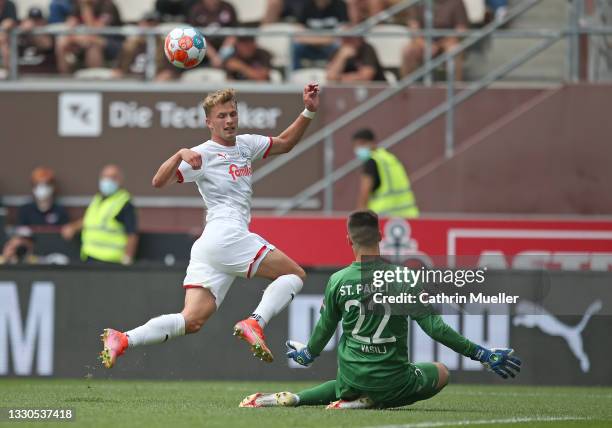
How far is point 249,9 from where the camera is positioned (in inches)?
723

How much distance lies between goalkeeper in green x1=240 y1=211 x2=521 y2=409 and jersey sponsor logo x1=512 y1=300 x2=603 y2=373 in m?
4.92

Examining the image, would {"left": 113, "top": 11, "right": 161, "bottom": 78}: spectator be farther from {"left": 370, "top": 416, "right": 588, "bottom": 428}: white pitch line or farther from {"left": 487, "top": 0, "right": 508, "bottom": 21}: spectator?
{"left": 370, "top": 416, "right": 588, "bottom": 428}: white pitch line

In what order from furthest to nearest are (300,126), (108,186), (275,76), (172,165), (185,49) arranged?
(275,76) < (108,186) < (185,49) < (300,126) < (172,165)

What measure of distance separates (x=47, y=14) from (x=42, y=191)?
337cm

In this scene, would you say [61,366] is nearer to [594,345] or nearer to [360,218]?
[594,345]

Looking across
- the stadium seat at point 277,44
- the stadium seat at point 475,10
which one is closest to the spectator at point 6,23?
the stadium seat at point 277,44

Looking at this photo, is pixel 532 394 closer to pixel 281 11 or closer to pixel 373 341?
pixel 373 341

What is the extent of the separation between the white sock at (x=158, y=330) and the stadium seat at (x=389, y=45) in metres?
8.85

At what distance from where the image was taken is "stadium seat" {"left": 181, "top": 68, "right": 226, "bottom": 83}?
670 inches

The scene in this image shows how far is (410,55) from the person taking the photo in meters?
16.7

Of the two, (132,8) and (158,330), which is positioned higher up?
(132,8)

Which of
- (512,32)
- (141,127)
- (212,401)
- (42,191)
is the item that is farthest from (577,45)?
(212,401)

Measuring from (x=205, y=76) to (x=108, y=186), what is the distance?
2.32 metres

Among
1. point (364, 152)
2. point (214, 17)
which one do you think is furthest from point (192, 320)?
point (214, 17)
